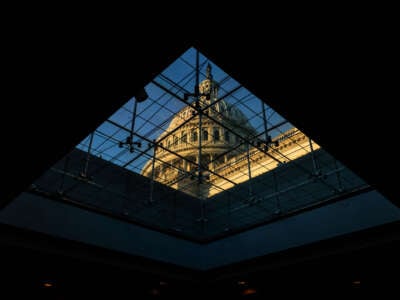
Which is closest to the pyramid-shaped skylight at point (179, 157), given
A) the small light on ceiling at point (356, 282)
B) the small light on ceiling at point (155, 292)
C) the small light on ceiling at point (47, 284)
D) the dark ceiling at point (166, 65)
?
the small light on ceiling at point (155, 292)

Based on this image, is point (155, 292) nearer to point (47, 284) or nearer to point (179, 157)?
point (47, 284)

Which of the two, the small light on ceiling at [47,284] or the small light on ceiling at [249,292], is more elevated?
the small light on ceiling at [47,284]

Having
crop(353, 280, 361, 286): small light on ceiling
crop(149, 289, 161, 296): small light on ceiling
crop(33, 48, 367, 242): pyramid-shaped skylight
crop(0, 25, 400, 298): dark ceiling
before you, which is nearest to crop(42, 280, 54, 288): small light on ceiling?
crop(33, 48, 367, 242): pyramid-shaped skylight

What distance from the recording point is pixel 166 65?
166 inches

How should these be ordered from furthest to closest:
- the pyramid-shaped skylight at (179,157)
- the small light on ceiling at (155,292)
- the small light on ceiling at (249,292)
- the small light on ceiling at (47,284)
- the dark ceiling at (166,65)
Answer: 1. the small light on ceiling at (155,292)
2. the small light on ceiling at (249,292)
3. the pyramid-shaped skylight at (179,157)
4. the small light on ceiling at (47,284)
5. the dark ceiling at (166,65)

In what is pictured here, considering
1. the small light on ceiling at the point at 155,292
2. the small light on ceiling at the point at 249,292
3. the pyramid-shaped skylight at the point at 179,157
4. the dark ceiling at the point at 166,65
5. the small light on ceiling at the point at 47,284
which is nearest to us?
the dark ceiling at the point at 166,65

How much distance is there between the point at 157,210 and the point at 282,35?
1715 centimetres

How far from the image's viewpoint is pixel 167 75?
49.5ft

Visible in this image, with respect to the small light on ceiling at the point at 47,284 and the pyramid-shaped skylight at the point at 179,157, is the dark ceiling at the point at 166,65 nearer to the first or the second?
the pyramid-shaped skylight at the point at 179,157

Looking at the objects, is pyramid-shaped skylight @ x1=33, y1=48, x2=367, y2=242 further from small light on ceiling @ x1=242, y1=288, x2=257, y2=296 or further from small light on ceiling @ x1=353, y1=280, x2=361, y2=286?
small light on ceiling @ x1=353, y1=280, x2=361, y2=286

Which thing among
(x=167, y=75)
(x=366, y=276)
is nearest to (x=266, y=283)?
(x=366, y=276)

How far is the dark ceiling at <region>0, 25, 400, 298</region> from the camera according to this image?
406cm

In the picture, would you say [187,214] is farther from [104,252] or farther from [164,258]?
[104,252]

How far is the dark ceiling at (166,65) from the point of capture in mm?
4062
